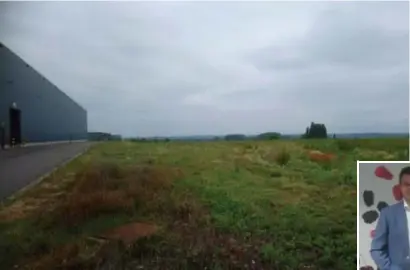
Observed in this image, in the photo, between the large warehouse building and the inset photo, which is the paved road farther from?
the inset photo

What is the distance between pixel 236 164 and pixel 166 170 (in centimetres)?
35

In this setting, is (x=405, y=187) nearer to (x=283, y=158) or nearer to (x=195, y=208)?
(x=283, y=158)

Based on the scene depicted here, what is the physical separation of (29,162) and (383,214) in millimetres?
1742

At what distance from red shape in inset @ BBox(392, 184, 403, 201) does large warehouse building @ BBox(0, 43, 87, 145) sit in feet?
5.10

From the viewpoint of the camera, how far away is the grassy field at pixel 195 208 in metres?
2.36

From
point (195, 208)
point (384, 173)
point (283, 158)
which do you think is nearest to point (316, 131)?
point (283, 158)

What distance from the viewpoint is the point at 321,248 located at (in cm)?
244

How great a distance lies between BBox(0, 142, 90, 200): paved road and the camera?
241 centimetres

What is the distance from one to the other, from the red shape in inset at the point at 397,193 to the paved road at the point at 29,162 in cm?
153

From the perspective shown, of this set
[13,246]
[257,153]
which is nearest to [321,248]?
[257,153]

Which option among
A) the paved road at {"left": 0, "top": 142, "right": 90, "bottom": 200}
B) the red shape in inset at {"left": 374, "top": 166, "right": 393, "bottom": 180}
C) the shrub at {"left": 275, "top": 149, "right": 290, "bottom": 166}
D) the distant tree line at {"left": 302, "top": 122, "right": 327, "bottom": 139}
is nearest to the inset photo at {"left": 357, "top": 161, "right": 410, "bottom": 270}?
the red shape in inset at {"left": 374, "top": 166, "right": 393, "bottom": 180}

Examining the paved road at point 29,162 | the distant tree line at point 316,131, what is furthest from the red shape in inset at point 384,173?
the paved road at point 29,162

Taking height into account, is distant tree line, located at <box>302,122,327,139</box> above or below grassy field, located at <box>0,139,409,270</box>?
above

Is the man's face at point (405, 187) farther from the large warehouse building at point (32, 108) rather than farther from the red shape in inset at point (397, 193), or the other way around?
the large warehouse building at point (32, 108)
